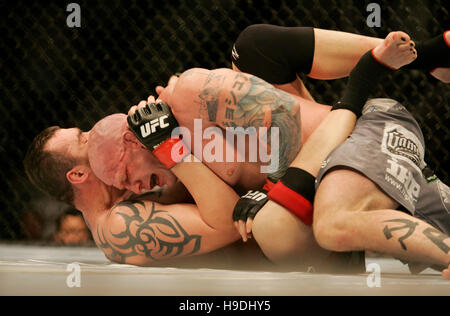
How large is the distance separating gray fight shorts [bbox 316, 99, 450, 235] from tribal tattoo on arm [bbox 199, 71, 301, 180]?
0.34 feet

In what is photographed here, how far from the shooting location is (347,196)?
0.94 metres

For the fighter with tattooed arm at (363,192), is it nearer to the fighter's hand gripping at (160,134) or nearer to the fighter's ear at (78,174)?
the fighter's hand gripping at (160,134)

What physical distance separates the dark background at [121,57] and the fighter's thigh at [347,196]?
1251mm

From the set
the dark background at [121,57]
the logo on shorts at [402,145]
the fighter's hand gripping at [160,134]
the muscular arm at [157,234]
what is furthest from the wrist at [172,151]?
the dark background at [121,57]

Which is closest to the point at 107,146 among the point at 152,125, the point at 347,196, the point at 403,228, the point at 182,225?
the point at 152,125

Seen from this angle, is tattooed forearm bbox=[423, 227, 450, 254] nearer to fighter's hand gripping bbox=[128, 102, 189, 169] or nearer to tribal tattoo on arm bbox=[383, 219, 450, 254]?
tribal tattoo on arm bbox=[383, 219, 450, 254]

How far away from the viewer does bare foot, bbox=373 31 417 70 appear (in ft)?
3.43

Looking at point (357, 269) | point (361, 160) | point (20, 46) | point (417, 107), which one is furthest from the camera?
point (20, 46)

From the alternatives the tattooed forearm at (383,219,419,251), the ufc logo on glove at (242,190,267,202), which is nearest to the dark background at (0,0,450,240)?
the ufc logo on glove at (242,190,267,202)

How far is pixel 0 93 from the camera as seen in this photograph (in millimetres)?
2352

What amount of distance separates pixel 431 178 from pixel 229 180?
485mm

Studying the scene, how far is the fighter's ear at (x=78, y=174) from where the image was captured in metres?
1.28

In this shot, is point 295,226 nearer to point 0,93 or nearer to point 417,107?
point 417,107
